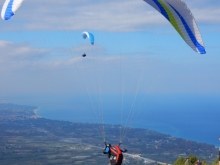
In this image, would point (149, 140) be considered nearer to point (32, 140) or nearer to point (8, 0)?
point (32, 140)

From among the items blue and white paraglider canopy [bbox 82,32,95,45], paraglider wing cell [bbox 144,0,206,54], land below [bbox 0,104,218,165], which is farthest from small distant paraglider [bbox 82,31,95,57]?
land below [bbox 0,104,218,165]

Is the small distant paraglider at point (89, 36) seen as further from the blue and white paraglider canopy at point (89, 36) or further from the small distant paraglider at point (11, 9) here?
the small distant paraglider at point (11, 9)

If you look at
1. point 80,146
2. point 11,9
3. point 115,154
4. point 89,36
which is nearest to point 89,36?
point 89,36

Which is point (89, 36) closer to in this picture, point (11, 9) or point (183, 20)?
point (183, 20)

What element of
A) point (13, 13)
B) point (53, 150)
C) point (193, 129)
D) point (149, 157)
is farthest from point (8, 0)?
point (193, 129)

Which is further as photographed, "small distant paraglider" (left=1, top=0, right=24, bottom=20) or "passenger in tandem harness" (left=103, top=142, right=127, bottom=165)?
"passenger in tandem harness" (left=103, top=142, right=127, bottom=165)

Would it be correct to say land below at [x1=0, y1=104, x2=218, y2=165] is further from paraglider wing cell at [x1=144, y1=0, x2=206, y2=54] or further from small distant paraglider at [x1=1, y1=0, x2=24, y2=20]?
small distant paraglider at [x1=1, y1=0, x2=24, y2=20]
